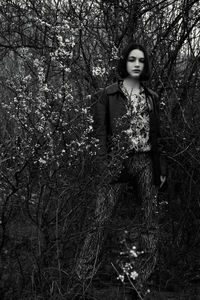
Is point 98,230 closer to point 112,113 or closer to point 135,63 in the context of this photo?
point 112,113

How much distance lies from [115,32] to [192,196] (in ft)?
5.42

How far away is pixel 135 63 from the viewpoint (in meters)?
3.16

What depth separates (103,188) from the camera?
306 centimetres

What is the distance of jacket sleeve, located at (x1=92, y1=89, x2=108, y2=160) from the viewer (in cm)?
293

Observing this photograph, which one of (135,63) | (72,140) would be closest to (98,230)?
(72,140)

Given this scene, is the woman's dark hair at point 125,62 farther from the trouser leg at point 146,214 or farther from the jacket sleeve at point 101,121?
the trouser leg at point 146,214

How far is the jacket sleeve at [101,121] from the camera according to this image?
9.62ft

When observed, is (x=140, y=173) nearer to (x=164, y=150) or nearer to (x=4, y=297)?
(x=164, y=150)

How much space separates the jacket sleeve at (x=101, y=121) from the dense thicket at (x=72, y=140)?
65 mm

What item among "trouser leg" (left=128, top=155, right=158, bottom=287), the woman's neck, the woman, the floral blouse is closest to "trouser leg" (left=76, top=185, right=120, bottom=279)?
the woman

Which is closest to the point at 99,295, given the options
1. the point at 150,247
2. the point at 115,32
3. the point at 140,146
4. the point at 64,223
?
the point at 150,247

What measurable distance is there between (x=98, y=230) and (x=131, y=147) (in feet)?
1.76

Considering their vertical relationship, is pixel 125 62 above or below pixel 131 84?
above

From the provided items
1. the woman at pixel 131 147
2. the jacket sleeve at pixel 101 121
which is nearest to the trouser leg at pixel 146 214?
the woman at pixel 131 147
